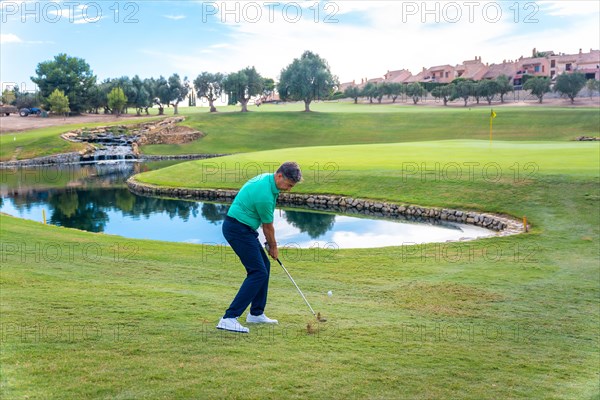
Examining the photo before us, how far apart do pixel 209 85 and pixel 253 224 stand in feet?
370

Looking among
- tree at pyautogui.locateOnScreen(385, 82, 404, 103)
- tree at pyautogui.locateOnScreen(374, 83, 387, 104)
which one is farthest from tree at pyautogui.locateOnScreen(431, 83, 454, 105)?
tree at pyautogui.locateOnScreen(374, 83, 387, 104)

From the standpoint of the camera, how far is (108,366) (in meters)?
6.24

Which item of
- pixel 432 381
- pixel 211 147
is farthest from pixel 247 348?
pixel 211 147

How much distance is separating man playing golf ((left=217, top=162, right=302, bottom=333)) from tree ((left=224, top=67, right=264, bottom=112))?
100m

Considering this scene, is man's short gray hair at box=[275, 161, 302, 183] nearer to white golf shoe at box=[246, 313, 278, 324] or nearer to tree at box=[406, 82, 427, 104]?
white golf shoe at box=[246, 313, 278, 324]

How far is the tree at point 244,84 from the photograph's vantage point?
10519cm

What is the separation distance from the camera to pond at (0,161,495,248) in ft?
78.4

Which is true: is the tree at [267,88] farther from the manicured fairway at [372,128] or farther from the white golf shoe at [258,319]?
the white golf shoe at [258,319]

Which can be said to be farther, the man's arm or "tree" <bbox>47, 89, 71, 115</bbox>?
"tree" <bbox>47, 89, 71, 115</bbox>

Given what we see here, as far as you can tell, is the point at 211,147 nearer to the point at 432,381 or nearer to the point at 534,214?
the point at 534,214

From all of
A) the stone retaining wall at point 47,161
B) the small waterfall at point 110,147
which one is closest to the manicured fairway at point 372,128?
the small waterfall at point 110,147

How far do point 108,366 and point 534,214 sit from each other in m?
21.1

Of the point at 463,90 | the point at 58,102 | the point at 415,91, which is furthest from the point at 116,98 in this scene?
the point at 463,90

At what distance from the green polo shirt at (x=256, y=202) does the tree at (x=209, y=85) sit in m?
109
